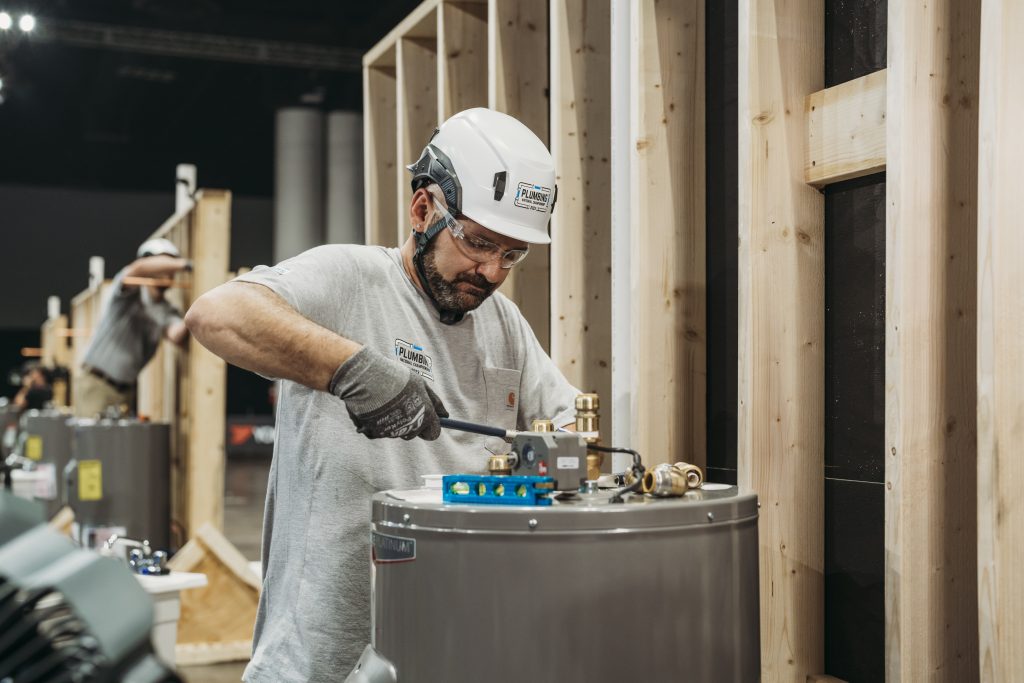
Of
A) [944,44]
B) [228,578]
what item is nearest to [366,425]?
[944,44]

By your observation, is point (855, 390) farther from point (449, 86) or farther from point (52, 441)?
point (52, 441)

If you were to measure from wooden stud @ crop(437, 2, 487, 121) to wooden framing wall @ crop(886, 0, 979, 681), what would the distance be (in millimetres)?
1759

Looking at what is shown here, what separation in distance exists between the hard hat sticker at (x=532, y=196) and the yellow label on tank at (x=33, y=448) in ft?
24.8

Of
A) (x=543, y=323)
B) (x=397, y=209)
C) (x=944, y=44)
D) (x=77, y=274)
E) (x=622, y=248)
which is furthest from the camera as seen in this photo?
(x=77, y=274)

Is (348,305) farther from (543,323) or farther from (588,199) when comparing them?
(543,323)

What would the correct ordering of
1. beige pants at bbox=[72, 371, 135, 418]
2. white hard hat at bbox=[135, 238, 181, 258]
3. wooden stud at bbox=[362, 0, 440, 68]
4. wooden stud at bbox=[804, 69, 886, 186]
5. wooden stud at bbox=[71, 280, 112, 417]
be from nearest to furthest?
wooden stud at bbox=[804, 69, 886, 186]
wooden stud at bbox=[362, 0, 440, 68]
white hard hat at bbox=[135, 238, 181, 258]
beige pants at bbox=[72, 371, 135, 418]
wooden stud at bbox=[71, 280, 112, 417]

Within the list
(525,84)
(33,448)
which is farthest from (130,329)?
(525,84)

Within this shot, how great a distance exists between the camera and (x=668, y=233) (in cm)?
234

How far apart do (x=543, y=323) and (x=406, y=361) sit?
1329 mm

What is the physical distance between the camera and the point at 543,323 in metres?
3.08

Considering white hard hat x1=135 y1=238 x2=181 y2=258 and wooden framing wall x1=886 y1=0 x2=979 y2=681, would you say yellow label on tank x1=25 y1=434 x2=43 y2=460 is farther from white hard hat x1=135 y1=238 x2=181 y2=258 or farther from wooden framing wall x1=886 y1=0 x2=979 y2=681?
wooden framing wall x1=886 y1=0 x2=979 y2=681

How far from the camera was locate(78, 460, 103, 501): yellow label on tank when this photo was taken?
19.2 feet

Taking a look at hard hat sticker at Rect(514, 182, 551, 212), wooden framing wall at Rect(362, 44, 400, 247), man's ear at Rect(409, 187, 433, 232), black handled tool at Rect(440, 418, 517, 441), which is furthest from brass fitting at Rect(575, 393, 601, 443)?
wooden framing wall at Rect(362, 44, 400, 247)

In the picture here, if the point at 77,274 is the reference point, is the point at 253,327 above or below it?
below
